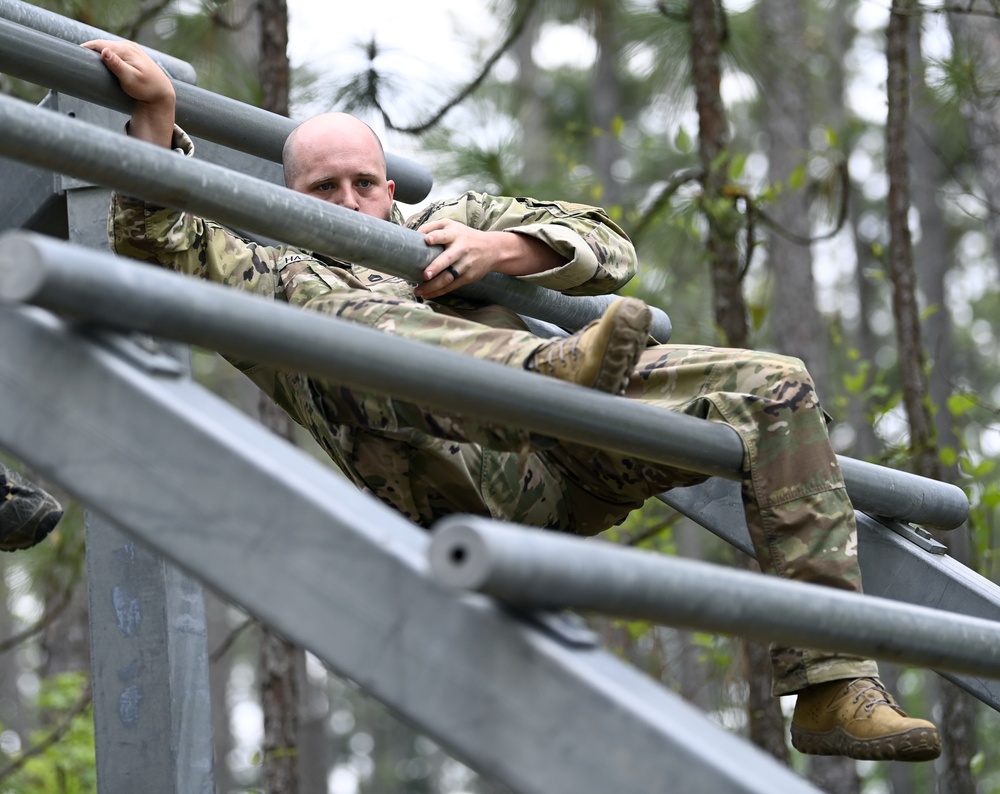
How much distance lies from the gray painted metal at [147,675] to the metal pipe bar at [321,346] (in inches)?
34.0

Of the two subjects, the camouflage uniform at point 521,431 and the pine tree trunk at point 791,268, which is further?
the pine tree trunk at point 791,268

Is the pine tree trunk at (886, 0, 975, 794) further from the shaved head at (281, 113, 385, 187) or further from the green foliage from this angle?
the green foliage

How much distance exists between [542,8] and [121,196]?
7.38m

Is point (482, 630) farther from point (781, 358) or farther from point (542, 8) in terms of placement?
point (542, 8)

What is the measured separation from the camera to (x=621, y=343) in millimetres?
1779

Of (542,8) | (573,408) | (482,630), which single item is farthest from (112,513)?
(542,8)

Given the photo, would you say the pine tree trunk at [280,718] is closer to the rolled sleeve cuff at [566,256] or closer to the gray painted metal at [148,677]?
the gray painted metal at [148,677]

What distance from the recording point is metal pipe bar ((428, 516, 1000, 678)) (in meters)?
1.09

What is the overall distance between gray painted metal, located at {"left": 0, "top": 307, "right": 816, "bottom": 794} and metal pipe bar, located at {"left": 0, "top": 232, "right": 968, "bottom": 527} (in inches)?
2.6

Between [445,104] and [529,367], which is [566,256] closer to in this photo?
[529,367]

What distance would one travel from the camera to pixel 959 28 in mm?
7605

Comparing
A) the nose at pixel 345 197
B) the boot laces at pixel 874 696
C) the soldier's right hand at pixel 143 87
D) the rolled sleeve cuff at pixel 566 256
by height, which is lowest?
the boot laces at pixel 874 696

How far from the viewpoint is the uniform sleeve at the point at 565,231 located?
7.54 feet

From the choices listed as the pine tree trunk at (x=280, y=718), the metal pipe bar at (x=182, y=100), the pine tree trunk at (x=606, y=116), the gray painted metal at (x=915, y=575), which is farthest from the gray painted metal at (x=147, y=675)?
the pine tree trunk at (x=606, y=116)
